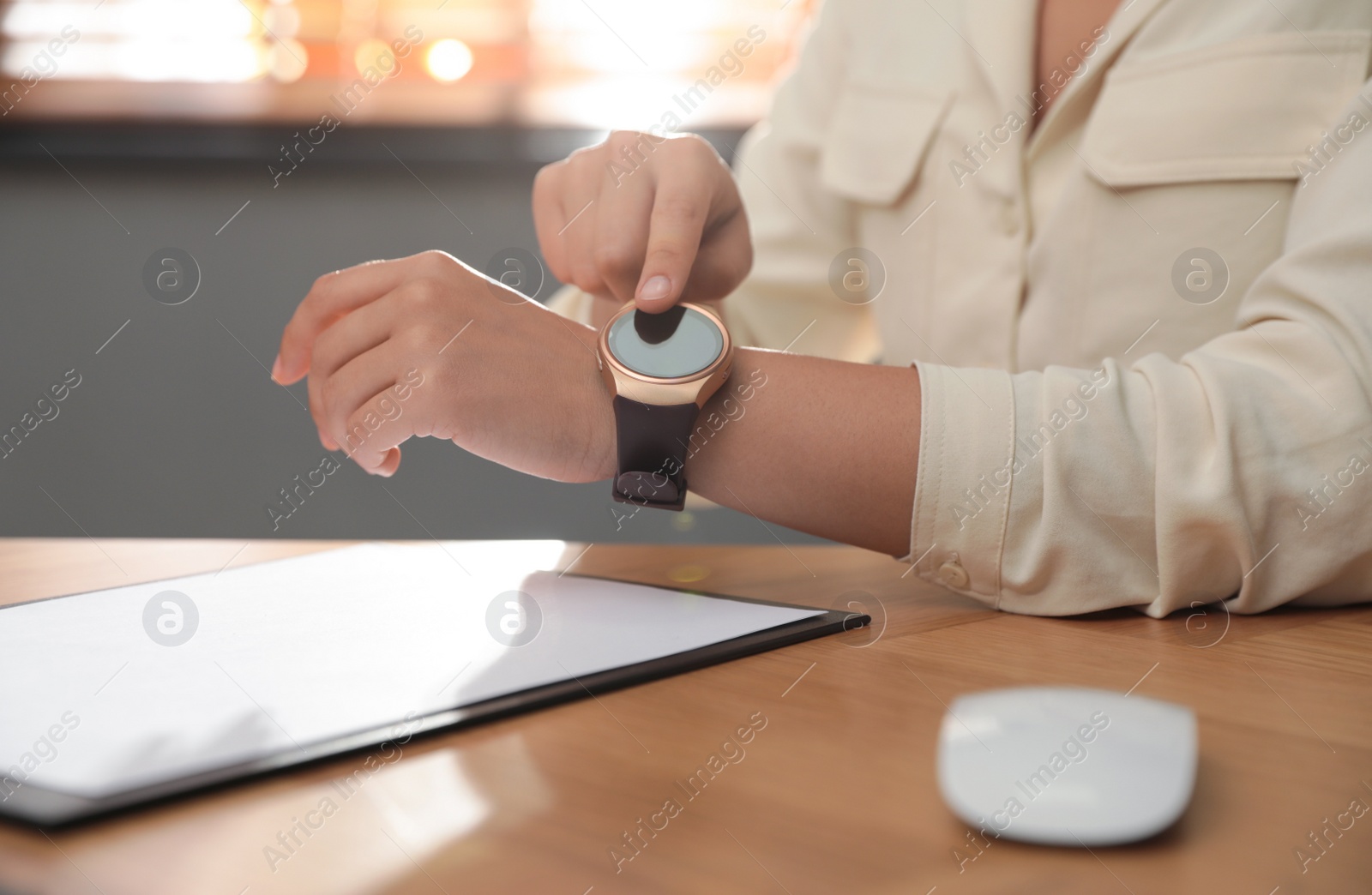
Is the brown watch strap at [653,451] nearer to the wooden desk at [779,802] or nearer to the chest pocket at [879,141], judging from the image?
the wooden desk at [779,802]

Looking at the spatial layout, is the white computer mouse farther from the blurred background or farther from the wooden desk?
the blurred background

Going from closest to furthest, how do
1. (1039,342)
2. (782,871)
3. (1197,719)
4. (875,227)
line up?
(782,871), (1197,719), (1039,342), (875,227)

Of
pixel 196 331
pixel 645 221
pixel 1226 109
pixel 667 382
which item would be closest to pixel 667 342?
pixel 667 382

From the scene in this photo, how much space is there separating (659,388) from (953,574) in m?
0.20

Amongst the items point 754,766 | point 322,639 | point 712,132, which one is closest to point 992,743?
point 754,766

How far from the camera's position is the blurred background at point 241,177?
1600 mm

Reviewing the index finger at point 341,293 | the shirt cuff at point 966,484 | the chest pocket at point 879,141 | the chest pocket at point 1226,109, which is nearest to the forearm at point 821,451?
the shirt cuff at point 966,484

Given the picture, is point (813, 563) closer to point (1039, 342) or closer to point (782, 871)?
point (1039, 342)

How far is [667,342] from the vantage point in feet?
1.94

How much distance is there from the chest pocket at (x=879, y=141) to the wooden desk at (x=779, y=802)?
2.07ft

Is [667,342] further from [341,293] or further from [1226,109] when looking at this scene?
[1226,109]

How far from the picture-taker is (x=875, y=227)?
1.07 meters

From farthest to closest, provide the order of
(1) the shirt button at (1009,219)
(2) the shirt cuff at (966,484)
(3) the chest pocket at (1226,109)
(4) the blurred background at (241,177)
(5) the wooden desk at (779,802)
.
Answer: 1. (4) the blurred background at (241,177)
2. (1) the shirt button at (1009,219)
3. (3) the chest pocket at (1226,109)
4. (2) the shirt cuff at (966,484)
5. (5) the wooden desk at (779,802)

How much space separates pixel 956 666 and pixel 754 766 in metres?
0.15
